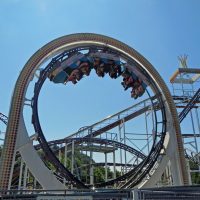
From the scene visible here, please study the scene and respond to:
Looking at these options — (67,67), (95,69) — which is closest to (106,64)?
(95,69)

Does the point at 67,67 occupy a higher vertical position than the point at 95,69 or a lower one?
lower

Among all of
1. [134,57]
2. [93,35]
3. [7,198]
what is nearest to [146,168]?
[134,57]

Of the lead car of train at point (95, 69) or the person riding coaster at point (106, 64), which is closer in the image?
the lead car of train at point (95, 69)

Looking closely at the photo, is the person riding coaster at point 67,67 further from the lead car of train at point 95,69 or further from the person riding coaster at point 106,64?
the person riding coaster at point 106,64

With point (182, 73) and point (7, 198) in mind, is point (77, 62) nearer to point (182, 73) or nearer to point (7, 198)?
point (7, 198)

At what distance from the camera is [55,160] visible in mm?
9219

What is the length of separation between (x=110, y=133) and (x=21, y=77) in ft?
29.2

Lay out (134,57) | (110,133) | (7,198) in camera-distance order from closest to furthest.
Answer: (7,198) < (134,57) < (110,133)

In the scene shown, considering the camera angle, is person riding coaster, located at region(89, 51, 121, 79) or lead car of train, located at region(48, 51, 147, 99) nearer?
lead car of train, located at region(48, 51, 147, 99)

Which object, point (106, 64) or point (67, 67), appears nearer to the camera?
point (67, 67)

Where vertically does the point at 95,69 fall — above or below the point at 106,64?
below

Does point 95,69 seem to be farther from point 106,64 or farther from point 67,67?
point 67,67

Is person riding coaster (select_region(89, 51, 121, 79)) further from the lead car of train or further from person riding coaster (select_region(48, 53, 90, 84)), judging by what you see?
person riding coaster (select_region(48, 53, 90, 84))

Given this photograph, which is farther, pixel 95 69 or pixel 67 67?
pixel 95 69
